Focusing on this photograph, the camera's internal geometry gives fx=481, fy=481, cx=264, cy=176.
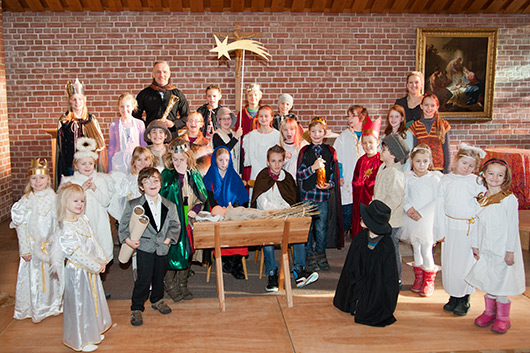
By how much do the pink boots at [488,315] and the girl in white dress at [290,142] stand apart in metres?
2.58

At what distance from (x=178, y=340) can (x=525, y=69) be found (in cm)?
856

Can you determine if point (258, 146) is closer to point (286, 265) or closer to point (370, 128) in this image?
point (370, 128)

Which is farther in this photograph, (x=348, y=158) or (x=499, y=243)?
(x=348, y=158)

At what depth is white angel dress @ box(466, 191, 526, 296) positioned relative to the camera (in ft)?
13.4

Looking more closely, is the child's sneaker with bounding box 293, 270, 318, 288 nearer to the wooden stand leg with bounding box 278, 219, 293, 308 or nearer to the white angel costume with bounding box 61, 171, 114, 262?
the wooden stand leg with bounding box 278, 219, 293, 308

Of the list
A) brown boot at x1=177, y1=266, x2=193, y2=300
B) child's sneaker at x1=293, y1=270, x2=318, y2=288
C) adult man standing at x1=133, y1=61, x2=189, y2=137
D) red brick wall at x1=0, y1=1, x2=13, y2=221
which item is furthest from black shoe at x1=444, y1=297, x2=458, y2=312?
red brick wall at x1=0, y1=1, x2=13, y2=221

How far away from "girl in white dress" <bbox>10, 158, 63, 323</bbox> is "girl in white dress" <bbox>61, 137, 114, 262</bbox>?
33cm

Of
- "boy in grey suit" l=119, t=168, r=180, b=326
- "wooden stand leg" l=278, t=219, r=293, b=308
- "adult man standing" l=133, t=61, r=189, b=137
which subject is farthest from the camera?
"adult man standing" l=133, t=61, r=189, b=137

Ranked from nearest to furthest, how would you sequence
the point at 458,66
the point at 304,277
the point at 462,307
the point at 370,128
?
the point at 462,307, the point at 304,277, the point at 370,128, the point at 458,66

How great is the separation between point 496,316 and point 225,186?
2.91 m

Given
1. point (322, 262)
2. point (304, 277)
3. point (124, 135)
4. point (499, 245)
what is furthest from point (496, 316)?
point (124, 135)

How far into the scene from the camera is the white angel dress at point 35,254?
172 inches

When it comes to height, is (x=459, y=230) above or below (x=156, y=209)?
below

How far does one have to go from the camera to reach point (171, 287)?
4871 millimetres
